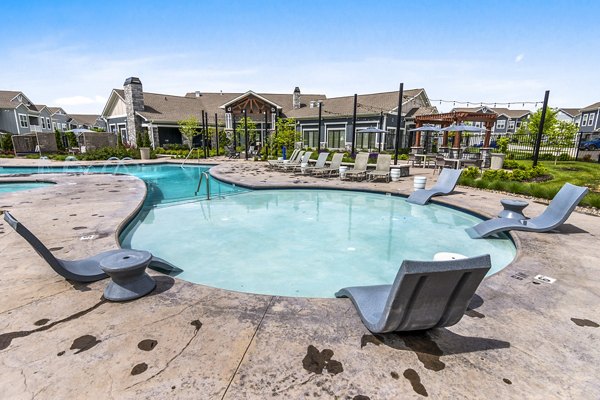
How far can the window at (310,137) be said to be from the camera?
3173 cm

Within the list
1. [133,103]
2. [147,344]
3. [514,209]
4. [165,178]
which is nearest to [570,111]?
[514,209]

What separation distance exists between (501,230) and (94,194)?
11.1 metres

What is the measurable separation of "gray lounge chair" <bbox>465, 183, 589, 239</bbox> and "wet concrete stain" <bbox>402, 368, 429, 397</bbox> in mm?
4942

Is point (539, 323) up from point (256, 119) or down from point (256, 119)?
down

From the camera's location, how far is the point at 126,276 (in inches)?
137

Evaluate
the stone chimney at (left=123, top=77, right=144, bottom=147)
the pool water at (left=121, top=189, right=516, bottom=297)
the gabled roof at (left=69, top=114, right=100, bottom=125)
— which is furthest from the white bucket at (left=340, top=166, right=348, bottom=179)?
the gabled roof at (left=69, top=114, right=100, bottom=125)

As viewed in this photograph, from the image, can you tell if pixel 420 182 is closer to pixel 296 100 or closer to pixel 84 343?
pixel 84 343

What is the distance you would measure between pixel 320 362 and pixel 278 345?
41 centimetres

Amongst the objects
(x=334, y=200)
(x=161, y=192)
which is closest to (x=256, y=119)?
(x=161, y=192)

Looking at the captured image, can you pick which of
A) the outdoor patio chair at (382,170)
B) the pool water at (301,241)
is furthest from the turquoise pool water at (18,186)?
the outdoor patio chair at (382,170)

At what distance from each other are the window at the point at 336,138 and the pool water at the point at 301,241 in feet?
65.5

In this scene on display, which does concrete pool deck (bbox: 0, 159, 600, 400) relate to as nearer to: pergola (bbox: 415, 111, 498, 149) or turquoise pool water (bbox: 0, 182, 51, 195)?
turquoise pool water (bbox: 0, 182, 51, 195)

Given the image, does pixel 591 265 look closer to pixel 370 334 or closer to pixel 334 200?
pixel 370 334

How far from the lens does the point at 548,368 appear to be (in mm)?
2502
